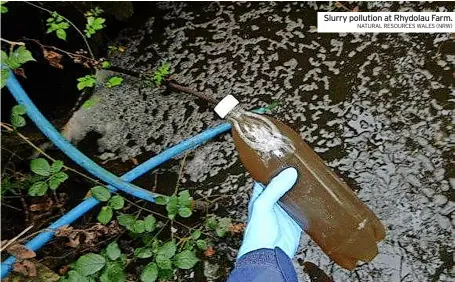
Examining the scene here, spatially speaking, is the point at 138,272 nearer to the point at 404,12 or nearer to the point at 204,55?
the point at 204,55

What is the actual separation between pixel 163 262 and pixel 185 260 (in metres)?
0.07

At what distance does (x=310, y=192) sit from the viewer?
5.70 ft

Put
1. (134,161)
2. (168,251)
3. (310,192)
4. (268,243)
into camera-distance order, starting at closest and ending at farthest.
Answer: (268,243) → (310,192) → (168,251) → (134,161)

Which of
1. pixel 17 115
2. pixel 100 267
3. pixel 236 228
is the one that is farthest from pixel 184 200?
pixel 17 115

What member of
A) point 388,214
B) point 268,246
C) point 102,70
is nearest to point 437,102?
point 388,214

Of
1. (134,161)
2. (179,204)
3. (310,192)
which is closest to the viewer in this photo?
(310,192)

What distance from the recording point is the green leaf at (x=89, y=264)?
1.77 meters

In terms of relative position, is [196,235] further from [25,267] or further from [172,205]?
[25,267]

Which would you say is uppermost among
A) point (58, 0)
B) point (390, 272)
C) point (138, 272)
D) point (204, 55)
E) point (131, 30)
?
point (58, 0)

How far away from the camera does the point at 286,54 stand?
2414mm

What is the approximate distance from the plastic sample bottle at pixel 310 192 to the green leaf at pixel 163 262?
400 millimetres

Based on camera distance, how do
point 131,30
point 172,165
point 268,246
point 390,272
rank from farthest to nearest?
point 131,30, point 172,165, point 390,272, point 268,246

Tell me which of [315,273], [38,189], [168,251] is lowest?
[315,273]

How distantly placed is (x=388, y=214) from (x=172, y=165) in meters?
0.86
